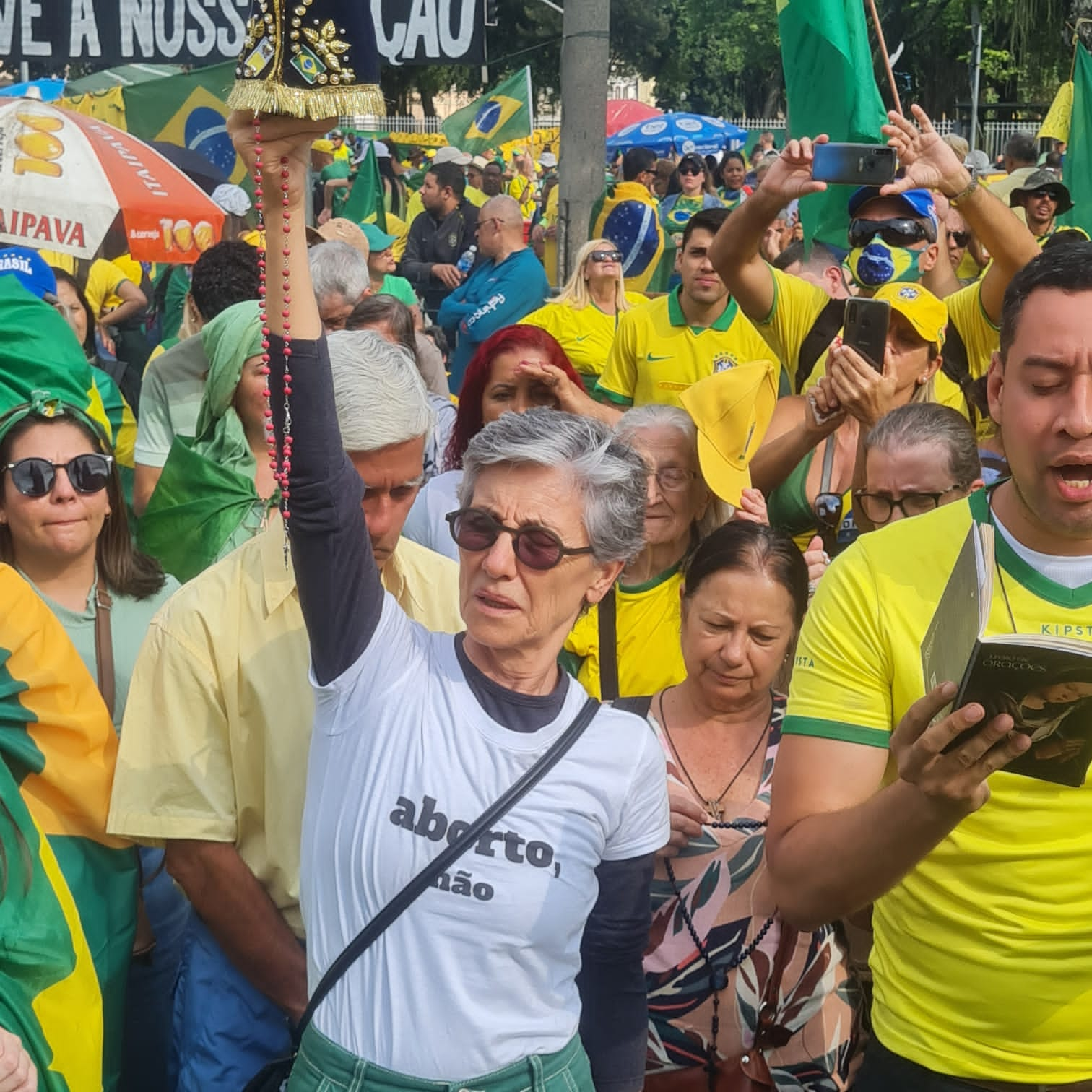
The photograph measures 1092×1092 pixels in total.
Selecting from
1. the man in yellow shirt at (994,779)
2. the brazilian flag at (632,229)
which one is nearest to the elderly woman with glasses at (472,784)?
the man in yellow shirt at (994,779)

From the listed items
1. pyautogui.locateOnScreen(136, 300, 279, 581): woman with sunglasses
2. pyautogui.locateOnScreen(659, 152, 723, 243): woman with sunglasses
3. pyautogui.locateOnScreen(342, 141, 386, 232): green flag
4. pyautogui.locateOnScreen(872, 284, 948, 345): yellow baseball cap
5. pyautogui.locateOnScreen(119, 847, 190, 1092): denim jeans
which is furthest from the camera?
pyautogui.locateOnScreen(659, 152, 723, 243): woman with sunglasses

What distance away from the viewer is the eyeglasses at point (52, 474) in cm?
344

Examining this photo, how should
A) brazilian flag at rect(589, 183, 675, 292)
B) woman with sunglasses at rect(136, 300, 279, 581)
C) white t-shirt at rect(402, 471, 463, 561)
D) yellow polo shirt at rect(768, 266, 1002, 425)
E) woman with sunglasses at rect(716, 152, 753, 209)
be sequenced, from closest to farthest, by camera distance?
white t-shirt at rect(402, 471, 463, 561) → woman with sunglasses at rect(136, 300, 279, 581) → yellow polo shirt at rect(768, 266, 1002, 425) → brazilian flag at rect(589, 183, 675, 292) → woman with sunglasses at rect(716, 152, 753, 209)

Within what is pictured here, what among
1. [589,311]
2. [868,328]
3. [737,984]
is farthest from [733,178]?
[737,984]

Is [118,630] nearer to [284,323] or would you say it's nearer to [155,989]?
[155,989]

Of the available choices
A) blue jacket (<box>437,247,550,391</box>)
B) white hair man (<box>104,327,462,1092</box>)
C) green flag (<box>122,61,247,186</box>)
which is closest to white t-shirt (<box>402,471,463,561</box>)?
white hair man (<box>104,327,462,1092</box>)

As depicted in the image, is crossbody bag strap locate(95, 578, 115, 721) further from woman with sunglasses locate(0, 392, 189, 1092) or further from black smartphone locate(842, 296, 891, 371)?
black smartphone locate(842, 296, 891, 371)

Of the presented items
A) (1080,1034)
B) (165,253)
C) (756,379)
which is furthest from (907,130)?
(165,253)

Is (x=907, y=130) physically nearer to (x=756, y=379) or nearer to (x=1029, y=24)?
(x=756, y=379)

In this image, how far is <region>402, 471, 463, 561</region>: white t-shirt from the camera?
3828mm

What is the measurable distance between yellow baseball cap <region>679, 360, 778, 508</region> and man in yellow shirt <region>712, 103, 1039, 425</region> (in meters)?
0.57

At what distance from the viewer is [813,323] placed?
16.4 ft

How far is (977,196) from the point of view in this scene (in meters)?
4.19

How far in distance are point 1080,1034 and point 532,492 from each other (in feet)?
3.69
